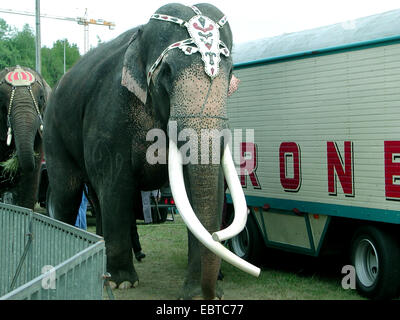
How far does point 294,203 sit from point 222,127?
282 cm

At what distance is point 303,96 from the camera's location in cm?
858

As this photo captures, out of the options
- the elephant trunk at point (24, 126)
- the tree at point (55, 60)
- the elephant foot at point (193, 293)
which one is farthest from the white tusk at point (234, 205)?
the tree at point (55, 60)

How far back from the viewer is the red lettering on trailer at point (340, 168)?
7836 mm

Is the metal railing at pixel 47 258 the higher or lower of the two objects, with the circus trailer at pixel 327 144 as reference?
lower

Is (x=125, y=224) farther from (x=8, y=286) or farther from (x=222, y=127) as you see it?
(x=222, y=127)

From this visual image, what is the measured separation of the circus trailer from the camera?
7.41 meters

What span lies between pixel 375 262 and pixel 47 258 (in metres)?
3.77

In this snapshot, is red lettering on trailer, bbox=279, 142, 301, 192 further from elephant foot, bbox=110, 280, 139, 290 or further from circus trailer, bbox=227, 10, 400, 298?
elephant foot, bbox=110, 280, 139, 290

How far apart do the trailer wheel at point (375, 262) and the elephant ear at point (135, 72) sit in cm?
290

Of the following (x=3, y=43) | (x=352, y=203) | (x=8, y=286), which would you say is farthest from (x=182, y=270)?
(x=3, y=43)

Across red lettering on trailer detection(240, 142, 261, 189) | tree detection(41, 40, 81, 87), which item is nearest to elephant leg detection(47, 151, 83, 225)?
red lettering on trailer detection(240, 142, 261, 189)

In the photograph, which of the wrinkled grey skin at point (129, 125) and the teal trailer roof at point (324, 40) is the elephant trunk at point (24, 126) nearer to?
the wrinkled grey skin at point (129, 125)

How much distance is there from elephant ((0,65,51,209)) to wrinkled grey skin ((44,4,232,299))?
1.60 m

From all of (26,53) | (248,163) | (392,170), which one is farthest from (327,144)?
(26,53)
